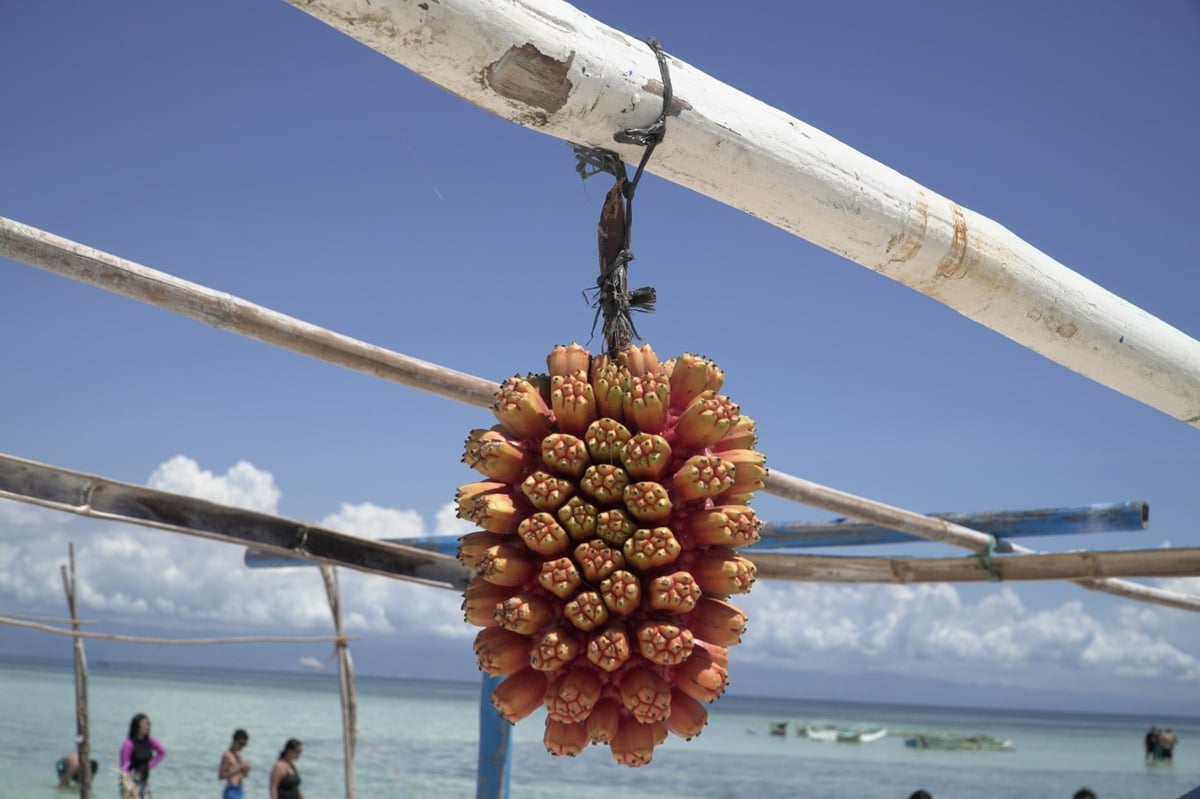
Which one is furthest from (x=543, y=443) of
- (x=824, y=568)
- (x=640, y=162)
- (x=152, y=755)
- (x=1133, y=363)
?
(x=152, y=755)

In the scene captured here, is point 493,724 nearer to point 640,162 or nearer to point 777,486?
point 777,486

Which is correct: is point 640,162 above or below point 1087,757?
above

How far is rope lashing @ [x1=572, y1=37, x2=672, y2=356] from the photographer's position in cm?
153

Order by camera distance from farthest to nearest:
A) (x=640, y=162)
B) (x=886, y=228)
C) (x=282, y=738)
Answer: (x=282, y=738)
(x=886, y=228)
(x=640, y=162)

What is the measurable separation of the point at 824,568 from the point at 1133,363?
257 cm

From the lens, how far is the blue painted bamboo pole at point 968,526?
4.85m

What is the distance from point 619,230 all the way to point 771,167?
282mm

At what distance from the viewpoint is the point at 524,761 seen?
123 ft

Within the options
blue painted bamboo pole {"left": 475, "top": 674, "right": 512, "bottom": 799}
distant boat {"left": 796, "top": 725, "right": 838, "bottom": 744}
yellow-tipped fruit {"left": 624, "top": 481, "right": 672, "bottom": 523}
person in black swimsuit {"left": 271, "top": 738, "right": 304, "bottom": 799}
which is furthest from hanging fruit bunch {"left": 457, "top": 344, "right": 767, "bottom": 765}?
distant boat {"left": 796, "top": 725, "right": 838, "bottom": 744}

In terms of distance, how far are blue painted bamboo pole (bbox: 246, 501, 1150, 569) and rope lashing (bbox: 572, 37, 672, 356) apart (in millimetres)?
3419

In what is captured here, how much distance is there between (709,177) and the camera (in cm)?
163

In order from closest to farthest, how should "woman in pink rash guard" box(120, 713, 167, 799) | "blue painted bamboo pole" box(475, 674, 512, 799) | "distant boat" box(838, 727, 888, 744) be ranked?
1. "blue painted bamboo pole" box(475, 674, 512, 799)
2. "woman in pink rash guard" box(120, 713, 167, 799)
3. "distant boat" box(838, 727, 888, 744)

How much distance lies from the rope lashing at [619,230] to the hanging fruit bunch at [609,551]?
0.07 m

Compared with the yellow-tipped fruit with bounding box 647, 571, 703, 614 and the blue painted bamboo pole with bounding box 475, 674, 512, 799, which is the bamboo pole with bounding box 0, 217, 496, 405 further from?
the yellow-tipped fruit with bounding box 647, 571, 703, 614
